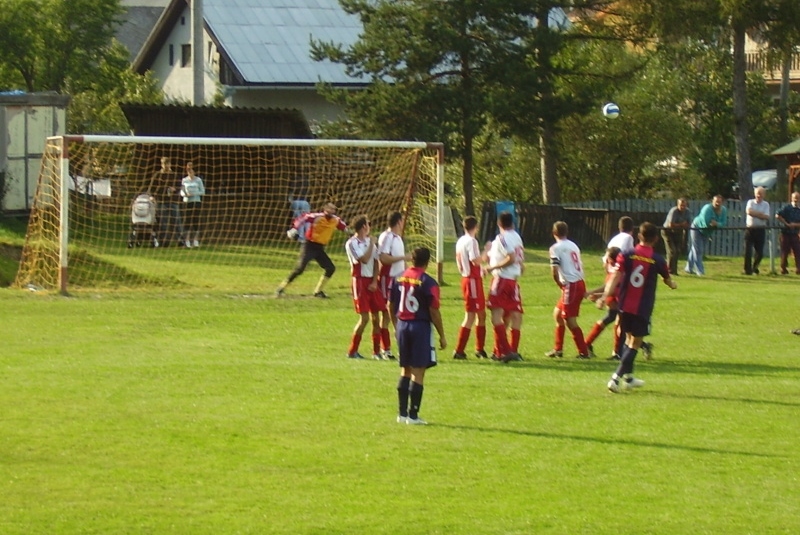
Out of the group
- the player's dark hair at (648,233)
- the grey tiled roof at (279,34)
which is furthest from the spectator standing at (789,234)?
the grey tiled roof at (279,34)

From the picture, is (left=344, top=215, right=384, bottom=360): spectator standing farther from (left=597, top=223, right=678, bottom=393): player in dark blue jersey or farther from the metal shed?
the metal shed

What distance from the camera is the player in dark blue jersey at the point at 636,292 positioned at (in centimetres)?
1380

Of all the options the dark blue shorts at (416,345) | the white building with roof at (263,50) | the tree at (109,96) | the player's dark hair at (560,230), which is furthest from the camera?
the white building with roof at (263,50)

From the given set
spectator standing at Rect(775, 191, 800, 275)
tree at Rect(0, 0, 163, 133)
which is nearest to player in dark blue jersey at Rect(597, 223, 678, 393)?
spectator standing at Rect(775, 191, 800, 275)

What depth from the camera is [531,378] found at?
15.1 metres

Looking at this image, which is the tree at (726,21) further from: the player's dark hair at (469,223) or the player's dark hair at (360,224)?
the player's dark hair at (360,224)

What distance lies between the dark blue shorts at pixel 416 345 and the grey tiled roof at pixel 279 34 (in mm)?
38005

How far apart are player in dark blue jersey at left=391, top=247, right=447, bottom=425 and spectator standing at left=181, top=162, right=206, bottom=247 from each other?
54.4 feet

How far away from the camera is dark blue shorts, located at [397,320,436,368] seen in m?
11.9

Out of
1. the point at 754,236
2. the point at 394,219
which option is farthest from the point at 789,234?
the point at 394,219

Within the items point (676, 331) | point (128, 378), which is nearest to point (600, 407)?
point (128, 378)

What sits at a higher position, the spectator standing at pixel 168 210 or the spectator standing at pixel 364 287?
the spectator standing at pixel 168 210

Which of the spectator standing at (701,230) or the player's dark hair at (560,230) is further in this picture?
the spectator standing at (701,230)

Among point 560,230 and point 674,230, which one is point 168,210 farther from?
point 560,230
